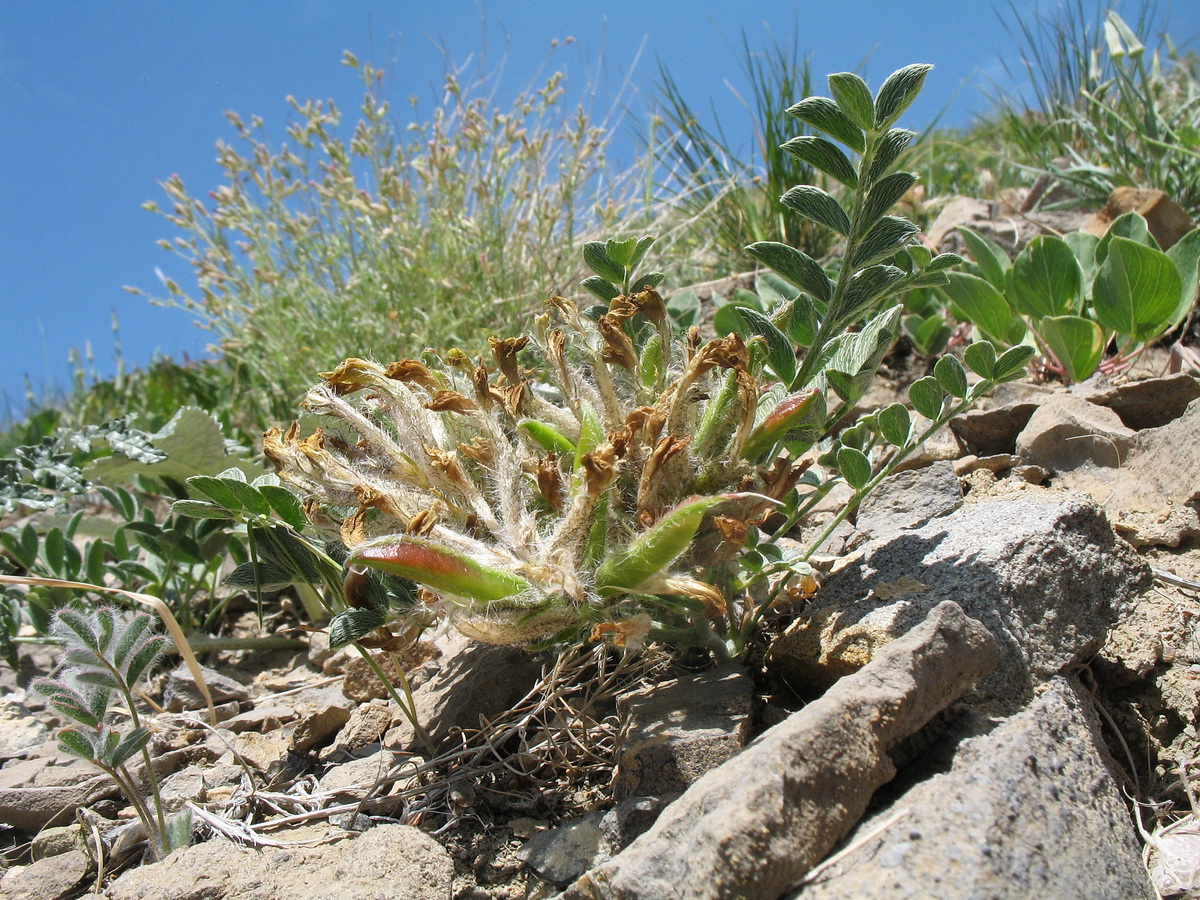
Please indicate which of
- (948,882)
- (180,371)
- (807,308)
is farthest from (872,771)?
(180,371)

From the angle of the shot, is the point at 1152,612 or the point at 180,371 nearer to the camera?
the point at 1152,612

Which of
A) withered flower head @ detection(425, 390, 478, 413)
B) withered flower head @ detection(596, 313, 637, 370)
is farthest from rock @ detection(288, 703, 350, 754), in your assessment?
withered flower head @ detection(596, 313, 637, 370)

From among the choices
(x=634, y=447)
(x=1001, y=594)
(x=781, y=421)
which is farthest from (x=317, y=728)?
(x=1001, y=594)

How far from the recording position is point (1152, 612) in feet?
5.57

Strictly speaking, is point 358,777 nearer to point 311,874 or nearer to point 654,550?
point 311,874

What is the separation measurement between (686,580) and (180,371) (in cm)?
600

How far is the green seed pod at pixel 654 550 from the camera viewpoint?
128 cm

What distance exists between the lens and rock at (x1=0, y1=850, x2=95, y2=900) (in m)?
1.62

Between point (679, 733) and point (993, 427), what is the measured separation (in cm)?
153

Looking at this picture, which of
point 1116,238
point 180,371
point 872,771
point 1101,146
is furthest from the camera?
point 180,371

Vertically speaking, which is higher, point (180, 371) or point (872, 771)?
point (180, 371)

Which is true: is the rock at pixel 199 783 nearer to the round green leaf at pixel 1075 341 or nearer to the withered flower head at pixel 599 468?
the withered flower head at pixel 599 468

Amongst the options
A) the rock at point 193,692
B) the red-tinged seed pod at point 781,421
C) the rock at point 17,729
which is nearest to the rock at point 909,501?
the red-tinged seed pod at point 781,421

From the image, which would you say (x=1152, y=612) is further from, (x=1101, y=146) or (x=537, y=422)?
(x=1101, y=146)
